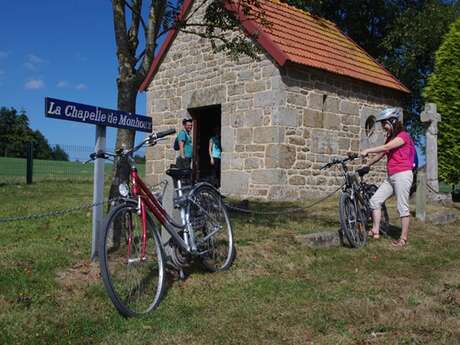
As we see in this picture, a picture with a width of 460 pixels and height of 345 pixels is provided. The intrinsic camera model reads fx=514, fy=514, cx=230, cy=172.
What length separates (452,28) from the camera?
555 inches

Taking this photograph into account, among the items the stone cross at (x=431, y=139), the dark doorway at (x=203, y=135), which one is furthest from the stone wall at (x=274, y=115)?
the stone cross at (x=431, y=139)

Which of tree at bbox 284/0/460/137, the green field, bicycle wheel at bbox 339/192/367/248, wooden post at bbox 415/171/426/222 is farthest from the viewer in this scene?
the green field

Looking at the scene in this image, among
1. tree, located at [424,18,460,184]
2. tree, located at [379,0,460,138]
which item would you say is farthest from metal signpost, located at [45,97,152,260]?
tree, located at [379,0,460,138]

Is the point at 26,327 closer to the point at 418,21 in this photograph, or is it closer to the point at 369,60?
the point at 369,60

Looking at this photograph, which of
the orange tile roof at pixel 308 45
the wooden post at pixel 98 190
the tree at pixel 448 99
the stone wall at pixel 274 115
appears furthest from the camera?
the tree at pixel 448 99

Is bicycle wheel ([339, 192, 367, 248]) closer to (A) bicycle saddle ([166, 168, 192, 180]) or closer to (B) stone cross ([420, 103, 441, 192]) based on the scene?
(A) bicycle saddle ([166, 168, 192, 180])

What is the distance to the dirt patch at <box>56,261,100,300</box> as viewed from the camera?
14.3ft

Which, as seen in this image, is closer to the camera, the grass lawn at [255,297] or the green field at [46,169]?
the grass lawn at [255,297]

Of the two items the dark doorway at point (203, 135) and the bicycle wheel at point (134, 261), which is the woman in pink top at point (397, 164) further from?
the dark doorway at point (203, 135)

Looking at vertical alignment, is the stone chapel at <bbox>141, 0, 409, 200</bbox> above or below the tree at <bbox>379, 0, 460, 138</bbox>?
below

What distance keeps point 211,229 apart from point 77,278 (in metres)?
1.42

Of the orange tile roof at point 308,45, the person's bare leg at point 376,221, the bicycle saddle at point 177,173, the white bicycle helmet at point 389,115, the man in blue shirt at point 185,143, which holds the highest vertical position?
the orange tile roof at point 308,45

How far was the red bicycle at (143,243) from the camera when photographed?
4012mm

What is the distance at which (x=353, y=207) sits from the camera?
6891 millimetres
